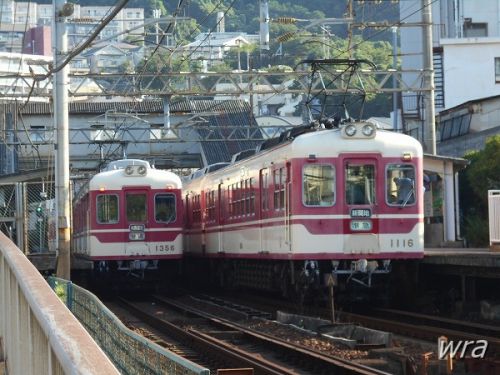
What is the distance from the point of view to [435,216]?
26.5m

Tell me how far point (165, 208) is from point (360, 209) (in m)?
7.96

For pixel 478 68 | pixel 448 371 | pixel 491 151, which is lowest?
pixel 448 371

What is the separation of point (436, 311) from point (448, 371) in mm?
8432

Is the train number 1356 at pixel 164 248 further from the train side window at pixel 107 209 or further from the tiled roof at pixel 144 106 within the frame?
the tiled roof at pixel 144 106

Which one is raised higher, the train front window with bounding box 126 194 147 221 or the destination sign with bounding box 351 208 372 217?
the train front window with bounding box 126 194 147 221

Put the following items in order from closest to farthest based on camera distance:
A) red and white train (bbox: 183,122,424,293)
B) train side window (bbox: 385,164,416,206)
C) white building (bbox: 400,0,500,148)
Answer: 1. red and white train (bbox: 183,122,424,293)
2. train side window (bbox: 385,164,416,206)
3. white building (bbox: 400,0,500,148)

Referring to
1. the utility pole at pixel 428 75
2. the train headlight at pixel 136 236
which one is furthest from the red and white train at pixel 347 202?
the utility pole at pixel 428 75

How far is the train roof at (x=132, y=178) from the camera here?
2488cm

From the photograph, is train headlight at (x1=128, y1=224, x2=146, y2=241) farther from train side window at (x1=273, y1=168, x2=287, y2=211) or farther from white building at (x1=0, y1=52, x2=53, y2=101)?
train side window at (x1=273, y1=168, x2=287, y2=211)

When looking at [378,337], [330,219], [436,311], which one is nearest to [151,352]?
[378,337]

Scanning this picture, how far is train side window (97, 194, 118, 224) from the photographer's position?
2477 centimetres

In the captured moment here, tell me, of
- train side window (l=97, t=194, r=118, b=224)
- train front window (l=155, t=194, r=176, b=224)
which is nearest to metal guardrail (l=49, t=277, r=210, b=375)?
train side window (l=97, t=194, r=118, b=224)

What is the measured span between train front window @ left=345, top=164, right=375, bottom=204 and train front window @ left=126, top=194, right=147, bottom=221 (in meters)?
7.73

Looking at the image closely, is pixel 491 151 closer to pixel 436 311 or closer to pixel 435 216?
pixel 435 216
